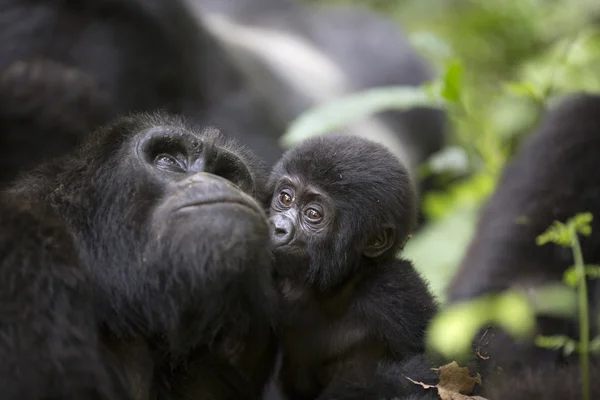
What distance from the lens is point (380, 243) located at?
7.09 feet

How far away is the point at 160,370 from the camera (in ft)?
5.93

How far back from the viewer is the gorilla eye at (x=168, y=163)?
70.1 inches

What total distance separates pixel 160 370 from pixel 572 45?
2177 mm

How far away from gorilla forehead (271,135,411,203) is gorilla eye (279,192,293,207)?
0.06 meters

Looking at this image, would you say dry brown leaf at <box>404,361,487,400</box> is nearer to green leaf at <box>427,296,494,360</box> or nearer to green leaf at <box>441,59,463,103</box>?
green leaf at <box>427,296,494,360</box>

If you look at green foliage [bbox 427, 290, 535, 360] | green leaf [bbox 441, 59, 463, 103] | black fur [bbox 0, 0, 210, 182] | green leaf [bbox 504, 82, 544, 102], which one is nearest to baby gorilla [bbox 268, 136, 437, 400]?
green foliage [bbox 427, 290, 535, 360]

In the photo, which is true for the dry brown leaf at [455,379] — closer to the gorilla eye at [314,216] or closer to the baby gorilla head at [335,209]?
the baby gorilla head at [335,209]

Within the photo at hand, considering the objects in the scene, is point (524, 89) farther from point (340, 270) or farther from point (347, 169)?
point (340, 270)

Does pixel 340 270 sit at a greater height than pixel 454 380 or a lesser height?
greater

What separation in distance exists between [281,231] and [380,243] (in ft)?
0.83

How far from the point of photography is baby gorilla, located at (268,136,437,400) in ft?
6.76

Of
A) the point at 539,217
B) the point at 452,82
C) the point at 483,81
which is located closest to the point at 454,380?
the point at 539,217

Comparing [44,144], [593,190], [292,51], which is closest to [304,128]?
[593,190]

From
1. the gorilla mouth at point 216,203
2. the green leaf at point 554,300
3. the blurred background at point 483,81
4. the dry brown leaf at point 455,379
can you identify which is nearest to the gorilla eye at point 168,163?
Answer: the gorilla mouth at point 216,203
